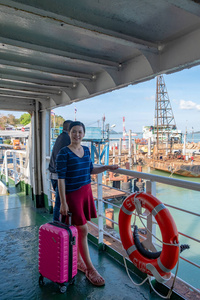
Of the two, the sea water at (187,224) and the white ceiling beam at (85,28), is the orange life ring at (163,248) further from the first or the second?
the white ceiling beam at (85,28)

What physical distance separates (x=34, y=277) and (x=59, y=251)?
1.77 ft

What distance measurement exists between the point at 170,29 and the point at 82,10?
24.2 inches

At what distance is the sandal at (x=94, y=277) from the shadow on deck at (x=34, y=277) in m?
0.03

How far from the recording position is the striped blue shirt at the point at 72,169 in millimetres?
1598

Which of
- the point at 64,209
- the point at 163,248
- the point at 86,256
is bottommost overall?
the point at 86,256

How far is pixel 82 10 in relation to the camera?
136 cm

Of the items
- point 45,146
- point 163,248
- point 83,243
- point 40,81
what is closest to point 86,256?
point 83,243

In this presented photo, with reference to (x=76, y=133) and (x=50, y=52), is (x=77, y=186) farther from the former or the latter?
(x=50, y=52)

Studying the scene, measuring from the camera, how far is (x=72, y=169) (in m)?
1.64

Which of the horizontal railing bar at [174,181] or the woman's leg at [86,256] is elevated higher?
the horizontal railing bar at [174,181]

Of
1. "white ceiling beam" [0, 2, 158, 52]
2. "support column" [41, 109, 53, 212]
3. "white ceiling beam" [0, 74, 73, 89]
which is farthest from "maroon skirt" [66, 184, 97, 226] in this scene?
"support column" [41, 109, 53, 212]

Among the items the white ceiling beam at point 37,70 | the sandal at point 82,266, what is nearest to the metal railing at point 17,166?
the white ceiling beam at point 37,70

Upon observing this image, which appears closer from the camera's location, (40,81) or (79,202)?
(79,202)

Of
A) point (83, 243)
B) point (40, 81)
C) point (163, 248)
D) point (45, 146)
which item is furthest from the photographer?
point (45, 146)
